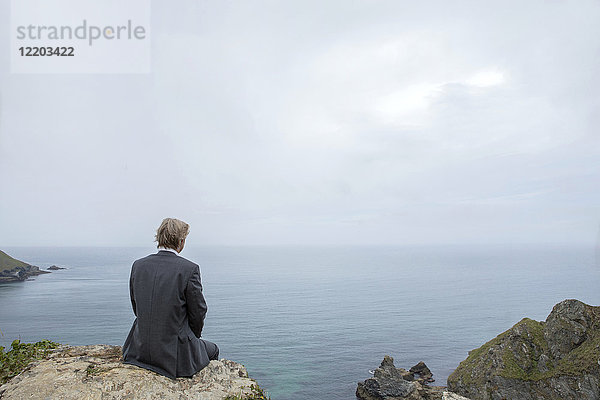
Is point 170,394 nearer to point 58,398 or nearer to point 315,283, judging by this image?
point 58,398

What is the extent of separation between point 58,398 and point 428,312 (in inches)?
3220

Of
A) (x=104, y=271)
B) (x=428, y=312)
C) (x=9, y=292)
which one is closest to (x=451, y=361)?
(x=428, y=312)

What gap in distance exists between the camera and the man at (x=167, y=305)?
4641 millimetres

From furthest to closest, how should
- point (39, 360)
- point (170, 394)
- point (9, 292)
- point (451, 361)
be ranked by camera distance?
point (9, 292) → point (451, 361) → point (39, 360) → point (170, 394)

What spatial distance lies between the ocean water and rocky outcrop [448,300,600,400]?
568 inches

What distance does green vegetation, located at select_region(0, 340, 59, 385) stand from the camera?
5500mm

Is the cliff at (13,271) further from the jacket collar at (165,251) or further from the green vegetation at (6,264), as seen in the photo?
the jacket collar at (165,251)

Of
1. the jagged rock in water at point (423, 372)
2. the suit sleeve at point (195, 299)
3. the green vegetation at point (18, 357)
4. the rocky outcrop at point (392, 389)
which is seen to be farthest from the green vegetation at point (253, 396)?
the jagged rock in water at point (423, 372)

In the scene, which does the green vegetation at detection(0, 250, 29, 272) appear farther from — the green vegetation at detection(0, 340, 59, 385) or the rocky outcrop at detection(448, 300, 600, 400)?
the green vegetation at detection(0, 340, 59, 385)

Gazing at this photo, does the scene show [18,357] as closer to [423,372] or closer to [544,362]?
[544,362]

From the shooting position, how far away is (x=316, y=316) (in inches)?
2970

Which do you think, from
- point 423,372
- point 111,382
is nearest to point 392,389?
point 423,372

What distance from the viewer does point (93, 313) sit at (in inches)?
2530

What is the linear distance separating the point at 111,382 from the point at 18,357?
2407mm
